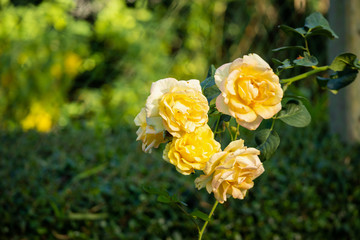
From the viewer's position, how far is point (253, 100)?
2.41ft

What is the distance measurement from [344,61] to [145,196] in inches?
43.5

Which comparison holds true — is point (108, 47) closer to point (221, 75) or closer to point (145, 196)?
point (145, 196)

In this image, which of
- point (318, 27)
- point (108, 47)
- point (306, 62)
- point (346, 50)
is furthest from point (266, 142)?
point (108, 47)

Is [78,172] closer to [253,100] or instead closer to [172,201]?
[172,201]

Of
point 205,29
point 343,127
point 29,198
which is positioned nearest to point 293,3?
point 205,29

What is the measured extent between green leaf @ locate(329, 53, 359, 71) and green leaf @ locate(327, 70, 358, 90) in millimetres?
Result: 15

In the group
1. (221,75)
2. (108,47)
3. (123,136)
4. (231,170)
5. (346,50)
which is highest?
(221,75)

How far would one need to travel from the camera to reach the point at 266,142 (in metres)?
0.84

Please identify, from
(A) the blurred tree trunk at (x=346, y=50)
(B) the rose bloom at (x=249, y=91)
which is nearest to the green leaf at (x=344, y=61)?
(B) the rose bloom at (x=249, y=91)

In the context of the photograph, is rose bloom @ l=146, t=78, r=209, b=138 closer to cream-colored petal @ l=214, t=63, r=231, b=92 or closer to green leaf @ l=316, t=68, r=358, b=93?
cream-colored petal @ l=214, t=63, r=231, b=92

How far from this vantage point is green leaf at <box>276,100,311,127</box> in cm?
84

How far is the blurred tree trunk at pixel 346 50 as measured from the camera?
254cm

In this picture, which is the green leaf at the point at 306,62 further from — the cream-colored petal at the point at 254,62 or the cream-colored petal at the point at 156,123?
the cream-colored petal at the point at 156,123

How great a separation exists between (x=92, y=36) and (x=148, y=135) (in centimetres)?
395
